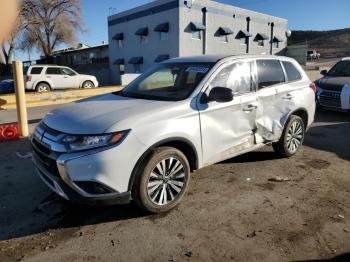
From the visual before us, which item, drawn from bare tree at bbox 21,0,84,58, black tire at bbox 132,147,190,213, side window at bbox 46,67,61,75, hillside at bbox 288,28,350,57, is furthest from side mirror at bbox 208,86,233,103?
hillside at bbox 288,28,350,57

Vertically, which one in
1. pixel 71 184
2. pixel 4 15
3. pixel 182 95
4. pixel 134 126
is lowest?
pixel 71 184

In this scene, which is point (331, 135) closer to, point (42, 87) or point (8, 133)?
point (8, 133)

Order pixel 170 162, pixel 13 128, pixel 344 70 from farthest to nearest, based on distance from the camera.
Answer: pixel 344 70
pixel 13 128
pixel 170 162

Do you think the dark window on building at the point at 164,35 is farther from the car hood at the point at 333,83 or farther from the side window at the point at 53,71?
the car hood at the point at 333,83

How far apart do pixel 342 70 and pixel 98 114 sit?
9292 mm

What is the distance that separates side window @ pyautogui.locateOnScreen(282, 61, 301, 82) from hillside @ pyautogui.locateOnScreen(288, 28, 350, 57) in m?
76.0

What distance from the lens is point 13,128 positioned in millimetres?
7230

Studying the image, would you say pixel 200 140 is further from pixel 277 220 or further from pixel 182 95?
pixel 277 220

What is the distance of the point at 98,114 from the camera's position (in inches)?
149

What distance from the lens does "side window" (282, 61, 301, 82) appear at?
18.8 feet

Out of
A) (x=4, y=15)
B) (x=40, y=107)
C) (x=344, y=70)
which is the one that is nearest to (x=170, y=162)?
(x=4, y=15)

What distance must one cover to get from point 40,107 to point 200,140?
964 centimetres

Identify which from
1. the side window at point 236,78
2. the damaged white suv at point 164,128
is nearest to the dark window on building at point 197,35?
the damaged white suv at point 164,128

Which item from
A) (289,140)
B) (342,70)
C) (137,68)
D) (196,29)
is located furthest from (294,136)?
(137,68)
